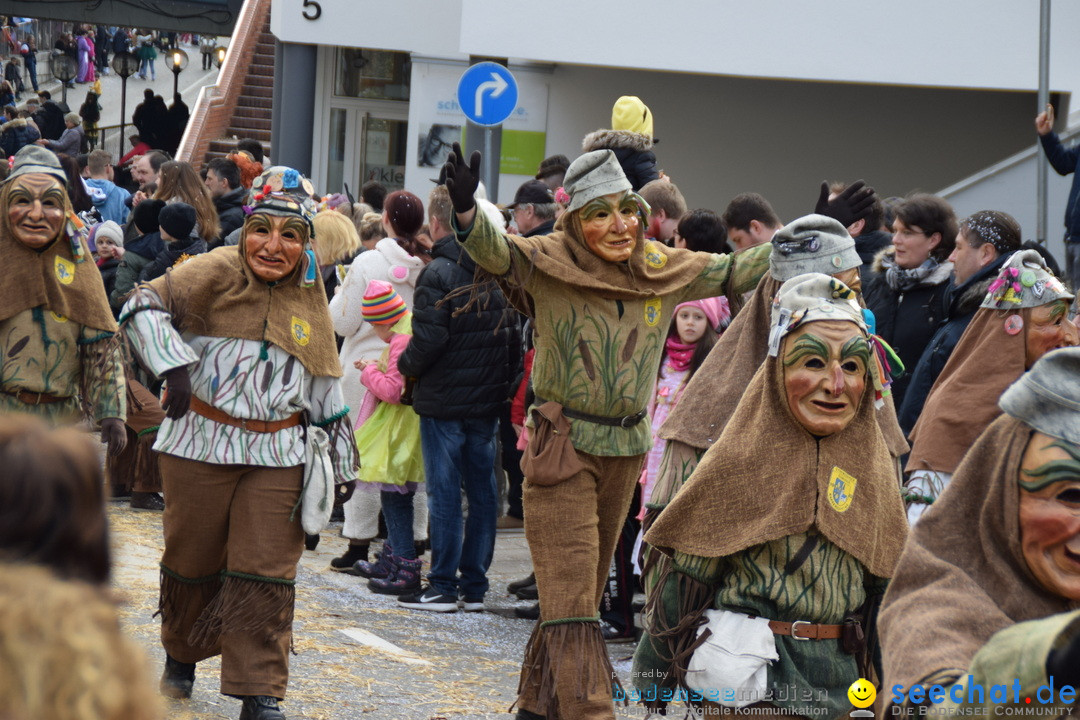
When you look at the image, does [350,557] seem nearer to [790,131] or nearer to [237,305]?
[237,305]

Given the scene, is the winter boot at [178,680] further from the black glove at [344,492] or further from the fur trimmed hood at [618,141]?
the fur trimmed hood at [618,141]

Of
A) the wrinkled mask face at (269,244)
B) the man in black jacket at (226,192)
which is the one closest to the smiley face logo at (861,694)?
the wrinkled mask face at (269,244)

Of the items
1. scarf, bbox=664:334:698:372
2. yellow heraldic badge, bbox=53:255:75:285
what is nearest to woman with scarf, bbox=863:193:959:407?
scarf, bbox=664:334:698:372

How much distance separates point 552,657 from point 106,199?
8973mm

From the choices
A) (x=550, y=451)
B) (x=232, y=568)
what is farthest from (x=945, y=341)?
(x=232, y=568)

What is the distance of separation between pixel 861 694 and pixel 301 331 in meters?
2.73

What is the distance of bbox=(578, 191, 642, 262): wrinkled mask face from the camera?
5.46 meters

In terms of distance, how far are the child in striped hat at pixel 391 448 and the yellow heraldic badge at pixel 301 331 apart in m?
2.04

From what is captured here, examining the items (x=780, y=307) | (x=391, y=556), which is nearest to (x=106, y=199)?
(x=391, y=556)

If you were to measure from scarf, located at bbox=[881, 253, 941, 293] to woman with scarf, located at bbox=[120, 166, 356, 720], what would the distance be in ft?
10.2

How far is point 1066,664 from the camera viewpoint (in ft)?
6.21

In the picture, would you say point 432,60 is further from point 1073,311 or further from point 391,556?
point 1073,311

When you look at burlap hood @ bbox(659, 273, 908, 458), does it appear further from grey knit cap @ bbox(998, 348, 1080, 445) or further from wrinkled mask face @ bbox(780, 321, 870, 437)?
grey knit cap @ bbox(998, 348, 1080, 445)

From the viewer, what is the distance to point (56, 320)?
5770 mm
